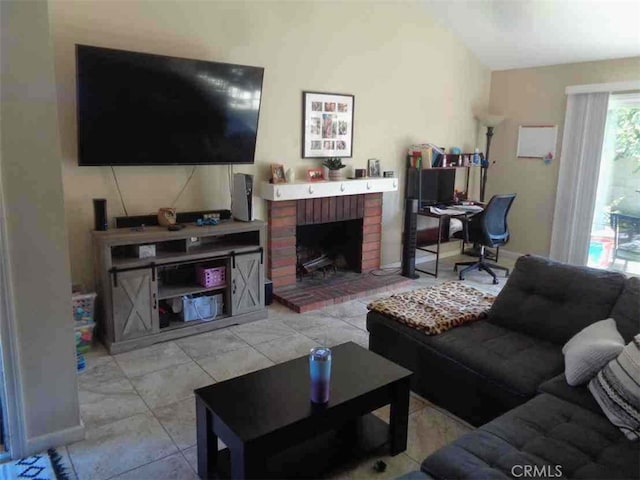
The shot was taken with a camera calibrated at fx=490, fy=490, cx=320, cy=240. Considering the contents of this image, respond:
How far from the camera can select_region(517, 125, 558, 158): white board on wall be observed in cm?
551

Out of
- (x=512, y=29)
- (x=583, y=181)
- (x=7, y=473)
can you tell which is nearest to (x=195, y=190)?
(x=7, y=473)

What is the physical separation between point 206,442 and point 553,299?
193 cm

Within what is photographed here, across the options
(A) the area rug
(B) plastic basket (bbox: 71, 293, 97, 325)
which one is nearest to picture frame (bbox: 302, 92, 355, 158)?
(B) plastic basket (bbox: 71, 293, 97, 325)

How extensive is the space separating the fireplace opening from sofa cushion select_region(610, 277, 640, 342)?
2.87 meters

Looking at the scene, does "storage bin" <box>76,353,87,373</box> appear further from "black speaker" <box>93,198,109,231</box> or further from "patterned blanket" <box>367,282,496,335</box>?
"patterned blanket" <box>367,282,496,335</box>

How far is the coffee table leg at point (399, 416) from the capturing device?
220 cm

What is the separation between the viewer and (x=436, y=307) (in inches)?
117

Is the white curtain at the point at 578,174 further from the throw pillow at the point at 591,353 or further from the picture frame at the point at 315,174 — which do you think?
the throw pillow at the point at 591,353

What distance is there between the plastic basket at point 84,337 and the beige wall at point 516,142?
486 centimetres

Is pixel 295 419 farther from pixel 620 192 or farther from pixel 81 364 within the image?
pixel 620 192

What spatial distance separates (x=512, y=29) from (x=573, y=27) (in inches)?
22.8

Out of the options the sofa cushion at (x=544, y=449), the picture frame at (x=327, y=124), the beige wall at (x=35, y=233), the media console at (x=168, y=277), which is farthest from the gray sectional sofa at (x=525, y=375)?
the picture frame at (x=327, y=124)

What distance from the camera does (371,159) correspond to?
5.08 m

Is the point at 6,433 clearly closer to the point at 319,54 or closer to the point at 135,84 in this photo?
the point at 135,84
